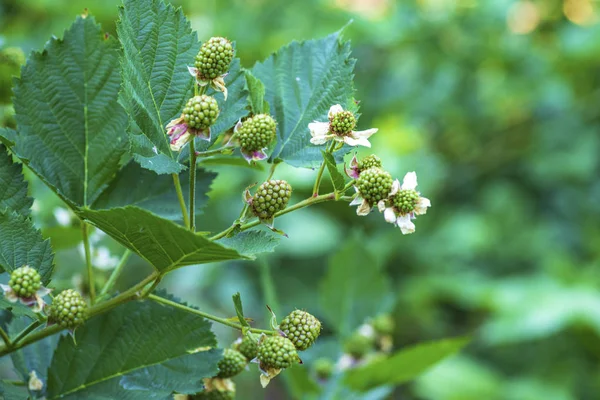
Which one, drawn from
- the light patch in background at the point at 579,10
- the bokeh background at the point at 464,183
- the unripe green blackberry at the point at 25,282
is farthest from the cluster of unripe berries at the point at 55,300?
the light patch in background at the point at 579,10

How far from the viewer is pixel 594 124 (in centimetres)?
321

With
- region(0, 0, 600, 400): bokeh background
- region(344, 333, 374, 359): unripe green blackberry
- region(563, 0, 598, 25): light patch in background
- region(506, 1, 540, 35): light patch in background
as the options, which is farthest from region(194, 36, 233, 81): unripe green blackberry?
region(563, 0, 598, 25): light patch in background

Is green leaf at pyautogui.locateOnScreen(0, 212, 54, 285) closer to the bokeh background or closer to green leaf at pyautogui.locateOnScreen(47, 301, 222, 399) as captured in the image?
green leaf at pyautogui.locateOnScreen(47, 301, 222, 399)

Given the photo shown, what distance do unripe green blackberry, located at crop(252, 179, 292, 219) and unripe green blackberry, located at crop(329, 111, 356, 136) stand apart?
8 centimetres

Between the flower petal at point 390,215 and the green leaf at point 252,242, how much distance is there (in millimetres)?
98

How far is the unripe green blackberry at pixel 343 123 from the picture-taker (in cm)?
61

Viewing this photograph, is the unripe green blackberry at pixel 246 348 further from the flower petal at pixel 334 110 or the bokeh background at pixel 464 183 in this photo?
the bokeh background at pixel 464 183

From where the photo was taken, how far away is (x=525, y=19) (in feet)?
10.7

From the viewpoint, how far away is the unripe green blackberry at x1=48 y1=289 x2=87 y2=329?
540 mm

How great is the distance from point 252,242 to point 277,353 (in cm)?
10

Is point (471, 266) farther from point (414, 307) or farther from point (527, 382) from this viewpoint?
point (527, 382)

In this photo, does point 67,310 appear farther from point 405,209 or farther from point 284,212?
point 405,209

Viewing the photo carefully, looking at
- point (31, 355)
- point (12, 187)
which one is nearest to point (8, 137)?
point (12, 187)

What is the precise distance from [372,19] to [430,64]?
0.37 m
